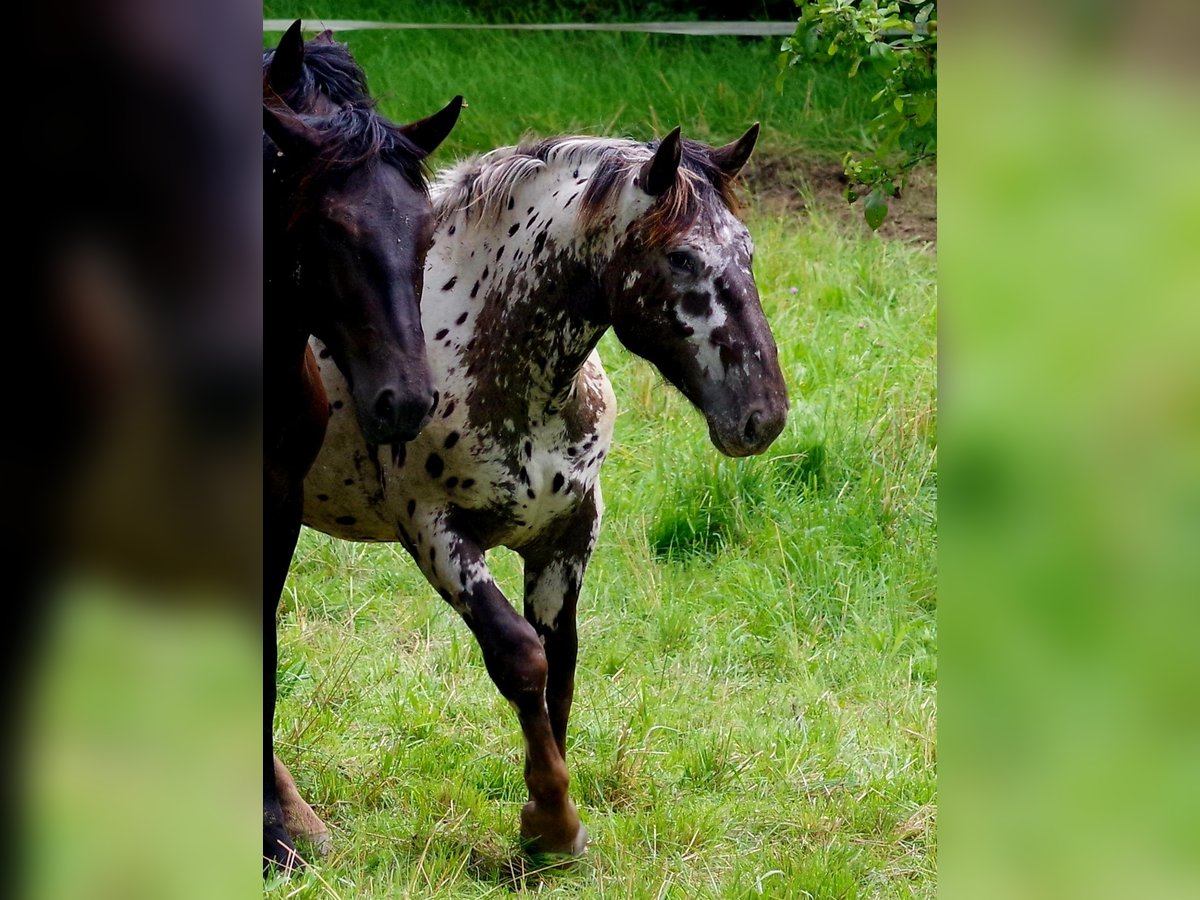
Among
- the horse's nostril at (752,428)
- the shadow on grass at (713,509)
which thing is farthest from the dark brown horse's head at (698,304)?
the shadow on grass at (713,509)

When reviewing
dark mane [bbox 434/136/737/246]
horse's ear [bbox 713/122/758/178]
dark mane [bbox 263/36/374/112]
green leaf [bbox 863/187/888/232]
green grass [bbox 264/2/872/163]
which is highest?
dark mane [bbox 263/36/374/112]

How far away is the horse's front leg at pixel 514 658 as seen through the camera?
306 centimetres

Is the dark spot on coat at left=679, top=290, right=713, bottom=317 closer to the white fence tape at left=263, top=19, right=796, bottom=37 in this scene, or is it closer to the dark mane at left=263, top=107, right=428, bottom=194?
the dark mane at left=263, top=107, right=428, bottom=194

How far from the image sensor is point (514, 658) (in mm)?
3043

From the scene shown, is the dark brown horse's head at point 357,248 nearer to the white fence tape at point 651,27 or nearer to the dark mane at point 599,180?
the dark mane at point 599,180

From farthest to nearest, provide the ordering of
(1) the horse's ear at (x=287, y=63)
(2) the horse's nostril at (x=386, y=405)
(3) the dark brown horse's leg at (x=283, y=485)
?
(3) the dark brown horse's leg at (x=283, y=485) → (1) the horse's ear at (x=287, y=63) → (2) the horse's nostril at (x=386, y=405)

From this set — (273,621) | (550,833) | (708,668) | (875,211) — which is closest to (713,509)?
(708,668)

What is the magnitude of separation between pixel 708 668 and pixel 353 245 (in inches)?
94.4

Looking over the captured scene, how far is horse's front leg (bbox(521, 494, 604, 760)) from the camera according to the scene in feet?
11.1

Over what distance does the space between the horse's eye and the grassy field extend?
1336 millimetres

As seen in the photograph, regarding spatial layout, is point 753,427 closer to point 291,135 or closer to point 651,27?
point 291,135
